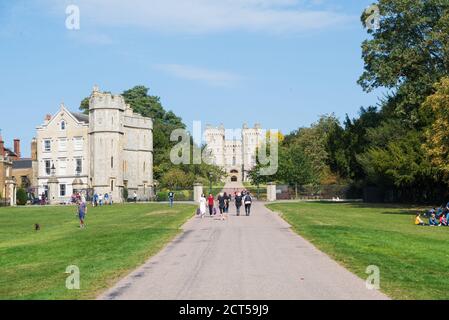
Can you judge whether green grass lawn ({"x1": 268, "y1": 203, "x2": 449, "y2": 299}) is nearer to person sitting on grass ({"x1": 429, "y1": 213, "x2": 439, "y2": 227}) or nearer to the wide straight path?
the wide straight path

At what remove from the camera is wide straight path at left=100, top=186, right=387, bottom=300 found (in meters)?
11.6

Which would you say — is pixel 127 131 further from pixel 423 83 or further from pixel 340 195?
pixel 423 83

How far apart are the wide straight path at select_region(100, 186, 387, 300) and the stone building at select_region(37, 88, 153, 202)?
60.1 m

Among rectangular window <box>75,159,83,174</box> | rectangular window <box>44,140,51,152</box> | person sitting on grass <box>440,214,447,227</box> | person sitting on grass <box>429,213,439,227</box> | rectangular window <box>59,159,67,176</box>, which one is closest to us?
person sitting on grass <box>429,213,439,227</box>

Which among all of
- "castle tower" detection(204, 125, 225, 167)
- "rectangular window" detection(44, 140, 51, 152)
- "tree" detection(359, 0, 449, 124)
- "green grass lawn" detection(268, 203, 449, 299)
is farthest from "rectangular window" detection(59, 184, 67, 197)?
"castle tower" detection(204, 125, 225, 167)

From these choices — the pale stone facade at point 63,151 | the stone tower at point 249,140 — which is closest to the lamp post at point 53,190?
the pale stone facade at point 63,151

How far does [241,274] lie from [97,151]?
69554 millimetres

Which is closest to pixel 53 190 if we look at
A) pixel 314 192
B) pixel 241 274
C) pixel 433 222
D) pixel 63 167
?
pixel 63 167

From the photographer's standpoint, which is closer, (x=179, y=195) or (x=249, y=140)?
(x=179, y=195)

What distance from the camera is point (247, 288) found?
39.8ft

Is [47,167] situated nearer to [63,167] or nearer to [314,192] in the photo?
[63,167]

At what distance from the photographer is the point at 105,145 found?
267 ft

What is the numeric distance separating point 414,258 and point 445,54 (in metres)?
33.9

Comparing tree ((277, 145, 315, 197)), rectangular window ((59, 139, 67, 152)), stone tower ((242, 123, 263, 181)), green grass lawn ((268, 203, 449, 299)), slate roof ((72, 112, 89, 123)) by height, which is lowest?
green grass lawn ((268, 203, 449, 299))
